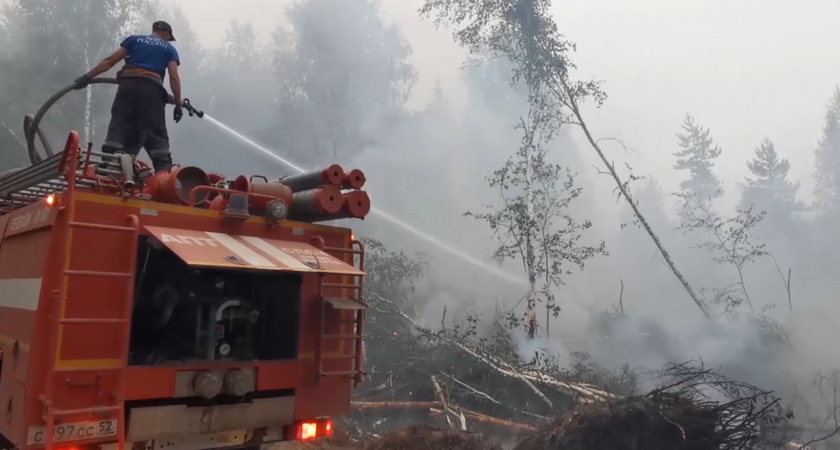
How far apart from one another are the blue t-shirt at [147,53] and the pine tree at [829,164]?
38490 millimetres

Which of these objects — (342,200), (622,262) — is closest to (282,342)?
(342,200)

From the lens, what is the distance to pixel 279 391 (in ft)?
13.5

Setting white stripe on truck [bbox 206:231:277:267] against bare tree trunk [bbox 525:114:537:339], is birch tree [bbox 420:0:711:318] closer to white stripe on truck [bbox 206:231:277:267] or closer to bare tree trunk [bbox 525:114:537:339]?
bare tree trunk [bbox 525:114:537:339]

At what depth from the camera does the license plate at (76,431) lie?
3.13 m

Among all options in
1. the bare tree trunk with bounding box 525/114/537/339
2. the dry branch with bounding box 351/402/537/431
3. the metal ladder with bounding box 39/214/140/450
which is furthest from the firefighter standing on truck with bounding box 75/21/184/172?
the bare tree trunk with bounding box 525/114/537/339

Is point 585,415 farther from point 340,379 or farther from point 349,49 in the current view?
point 349,49

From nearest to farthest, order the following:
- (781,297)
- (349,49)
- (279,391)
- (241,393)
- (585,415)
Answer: (241,393) → (279,391) → (585,415) → (781,297) → (349,49)

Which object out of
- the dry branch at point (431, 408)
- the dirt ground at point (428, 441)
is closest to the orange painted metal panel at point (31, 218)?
the dirt ground at point (428, 441)

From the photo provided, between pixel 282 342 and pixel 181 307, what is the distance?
2.44ft

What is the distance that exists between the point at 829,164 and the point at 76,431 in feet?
146

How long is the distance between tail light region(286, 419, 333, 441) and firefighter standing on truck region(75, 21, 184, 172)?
2.49 m

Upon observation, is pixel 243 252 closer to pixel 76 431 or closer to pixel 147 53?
pixel 76 431

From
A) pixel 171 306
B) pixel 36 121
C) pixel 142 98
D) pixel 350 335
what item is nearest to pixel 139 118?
pixel 142 98

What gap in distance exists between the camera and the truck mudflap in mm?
3383
